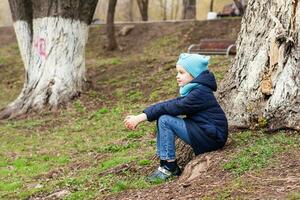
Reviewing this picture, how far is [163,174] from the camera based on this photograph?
5.54 meters

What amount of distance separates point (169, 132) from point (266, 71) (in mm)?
1382

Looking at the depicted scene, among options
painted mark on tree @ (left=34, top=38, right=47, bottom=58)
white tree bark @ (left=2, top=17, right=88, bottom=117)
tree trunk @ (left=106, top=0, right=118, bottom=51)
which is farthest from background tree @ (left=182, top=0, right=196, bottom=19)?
painted mark on tree @ (left=34, top=38, right=47, bottom=58)

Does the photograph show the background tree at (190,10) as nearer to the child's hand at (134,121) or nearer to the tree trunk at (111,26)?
the tree trunk at (111,26)

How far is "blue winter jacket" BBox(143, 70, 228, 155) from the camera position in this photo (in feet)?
17.6

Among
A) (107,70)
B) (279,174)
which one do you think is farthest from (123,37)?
(279,174)

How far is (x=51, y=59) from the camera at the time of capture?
12492 millimetres

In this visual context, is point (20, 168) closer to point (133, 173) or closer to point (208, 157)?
point (133, 173)

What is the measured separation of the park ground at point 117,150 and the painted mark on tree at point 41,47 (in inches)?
50.3

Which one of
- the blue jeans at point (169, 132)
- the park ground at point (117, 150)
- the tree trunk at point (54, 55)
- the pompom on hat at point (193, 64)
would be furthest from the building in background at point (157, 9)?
the blue jeans at point (169, 132)

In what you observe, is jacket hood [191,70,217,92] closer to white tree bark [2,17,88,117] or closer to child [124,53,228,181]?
child [124,53,228,181]

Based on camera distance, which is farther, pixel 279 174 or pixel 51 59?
pixel 51 59

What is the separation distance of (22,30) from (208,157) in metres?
8.78

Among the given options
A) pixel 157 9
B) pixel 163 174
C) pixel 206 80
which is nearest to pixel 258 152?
pixel 206 80

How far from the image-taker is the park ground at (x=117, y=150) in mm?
4832
